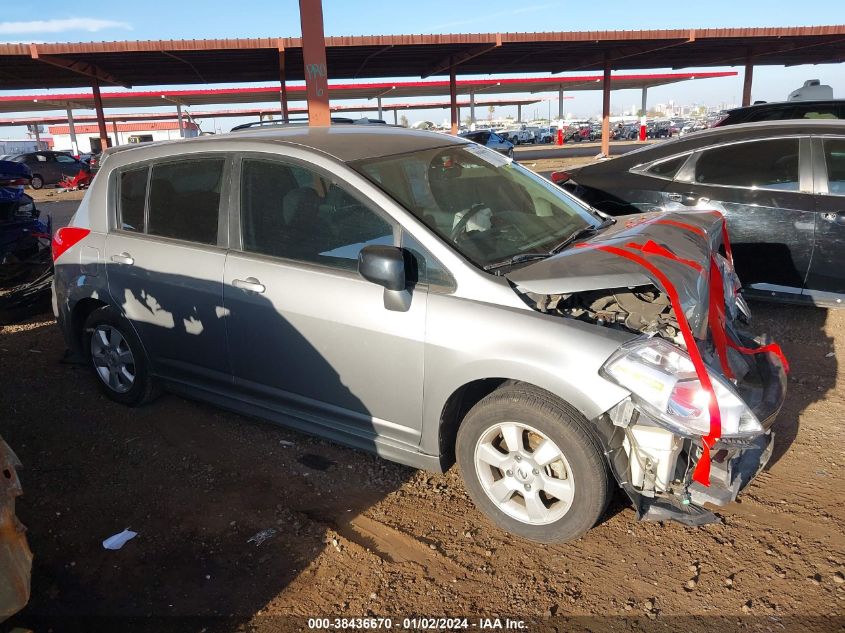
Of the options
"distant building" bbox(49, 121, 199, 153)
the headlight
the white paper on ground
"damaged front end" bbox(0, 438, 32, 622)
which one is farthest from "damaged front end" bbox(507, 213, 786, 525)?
"distant building" bbox(49, 121, 199, 153)

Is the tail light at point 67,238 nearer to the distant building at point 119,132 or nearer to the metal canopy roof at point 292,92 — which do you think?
the metal canopy roof at point 292,92

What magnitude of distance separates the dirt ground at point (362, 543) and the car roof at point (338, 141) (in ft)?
5.81

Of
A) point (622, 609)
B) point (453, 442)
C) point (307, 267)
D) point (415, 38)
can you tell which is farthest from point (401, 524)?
point (415, 38)

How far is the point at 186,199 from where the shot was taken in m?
3.90

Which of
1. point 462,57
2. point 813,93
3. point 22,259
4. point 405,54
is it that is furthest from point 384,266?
point 462,57

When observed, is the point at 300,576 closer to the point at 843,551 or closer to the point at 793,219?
the point at 843,551

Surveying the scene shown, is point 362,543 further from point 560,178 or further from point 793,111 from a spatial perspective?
point 793,111

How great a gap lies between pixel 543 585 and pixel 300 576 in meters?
1.05

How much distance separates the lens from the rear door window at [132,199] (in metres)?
4.14

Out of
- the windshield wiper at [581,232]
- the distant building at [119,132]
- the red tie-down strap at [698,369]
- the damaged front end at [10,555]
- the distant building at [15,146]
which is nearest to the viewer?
the damaged front end at [10,555]

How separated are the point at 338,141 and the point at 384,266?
110 cm

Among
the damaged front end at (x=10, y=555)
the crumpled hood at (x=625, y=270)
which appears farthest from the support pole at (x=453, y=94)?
the damaged front end at (x=10, y=555)

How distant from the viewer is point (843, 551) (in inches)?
109

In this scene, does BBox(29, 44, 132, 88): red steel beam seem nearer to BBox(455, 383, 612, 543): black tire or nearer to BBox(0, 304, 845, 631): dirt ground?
BBox(0, 304, 845, 631): dirt ground
